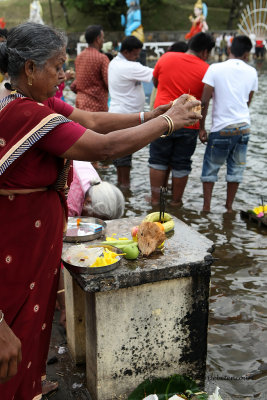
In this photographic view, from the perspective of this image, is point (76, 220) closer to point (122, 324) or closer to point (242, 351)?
point (122, 324)

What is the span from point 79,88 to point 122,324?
527 centimetres

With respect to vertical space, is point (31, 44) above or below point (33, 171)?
above

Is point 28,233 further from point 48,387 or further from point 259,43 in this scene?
point 259,43

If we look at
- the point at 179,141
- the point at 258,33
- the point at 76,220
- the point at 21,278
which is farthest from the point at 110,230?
the point at 258,33

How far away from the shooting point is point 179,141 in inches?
223

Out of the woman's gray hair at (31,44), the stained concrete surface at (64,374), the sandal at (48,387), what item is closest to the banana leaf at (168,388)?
the stained concrete surface at (64,374)

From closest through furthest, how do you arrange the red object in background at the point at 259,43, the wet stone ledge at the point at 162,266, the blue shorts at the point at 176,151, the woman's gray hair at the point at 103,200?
the wet stone ledge at the point at 162,266 < the woman's gray hair at the point at 103,200 < the blue shorts at the point at 176,151 < the red object in background at the point at 259,43

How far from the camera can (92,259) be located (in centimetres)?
251

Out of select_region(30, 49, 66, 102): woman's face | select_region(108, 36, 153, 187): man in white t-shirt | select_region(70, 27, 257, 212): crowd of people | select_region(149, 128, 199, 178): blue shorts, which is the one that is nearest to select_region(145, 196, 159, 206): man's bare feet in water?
select_region(70, 27, 257, 212): crowd of people

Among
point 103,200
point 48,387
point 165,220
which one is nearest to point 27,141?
point 165,220

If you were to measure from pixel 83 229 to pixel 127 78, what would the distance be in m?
3.67

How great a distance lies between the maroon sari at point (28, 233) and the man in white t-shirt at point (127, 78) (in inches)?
163

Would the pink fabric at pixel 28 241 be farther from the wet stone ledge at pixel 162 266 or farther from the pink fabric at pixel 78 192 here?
the pink fabric at pixel 78 192

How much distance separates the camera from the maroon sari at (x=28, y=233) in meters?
1.96
